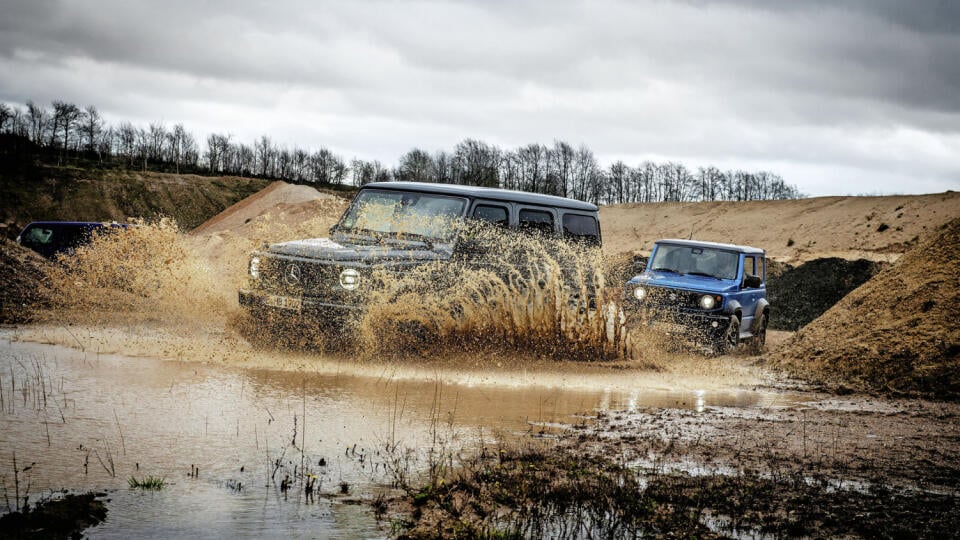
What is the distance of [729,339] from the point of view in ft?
45.3

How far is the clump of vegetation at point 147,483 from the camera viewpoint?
4797 millimetres

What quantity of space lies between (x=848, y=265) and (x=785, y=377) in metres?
14.2

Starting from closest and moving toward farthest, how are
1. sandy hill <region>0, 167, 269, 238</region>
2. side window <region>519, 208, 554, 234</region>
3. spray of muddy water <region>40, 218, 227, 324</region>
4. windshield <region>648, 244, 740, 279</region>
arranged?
side window <region>519, 208, 554, 234</region> < spray of muddy water <region>40, 218, 227, 324</region> < windshield <region>648, 244, 740, 279</region> < sandy hill <region>0, 167, 269, 238</region>

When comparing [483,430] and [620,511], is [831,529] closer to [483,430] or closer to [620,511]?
[620,511]

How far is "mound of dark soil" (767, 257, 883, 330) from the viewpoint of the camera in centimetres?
2322

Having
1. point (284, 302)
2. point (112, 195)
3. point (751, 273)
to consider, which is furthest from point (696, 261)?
point (112, 195)

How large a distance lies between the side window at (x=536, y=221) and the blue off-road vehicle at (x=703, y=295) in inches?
95.6

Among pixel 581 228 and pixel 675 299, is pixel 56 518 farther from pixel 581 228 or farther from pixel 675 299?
pixel 675 299

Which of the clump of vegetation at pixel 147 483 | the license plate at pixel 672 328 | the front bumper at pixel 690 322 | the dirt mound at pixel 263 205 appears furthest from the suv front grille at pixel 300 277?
the dirt mound at pixel 263 205

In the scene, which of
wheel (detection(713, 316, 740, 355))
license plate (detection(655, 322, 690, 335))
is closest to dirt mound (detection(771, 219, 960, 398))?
wheel (detection(713, 316, 740, 355))

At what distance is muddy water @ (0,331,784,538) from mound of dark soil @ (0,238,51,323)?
2889 millimetres

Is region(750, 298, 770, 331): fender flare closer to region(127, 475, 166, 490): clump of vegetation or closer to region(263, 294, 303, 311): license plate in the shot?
region(263, 294, 303, 311): license plate

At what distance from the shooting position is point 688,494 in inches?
202

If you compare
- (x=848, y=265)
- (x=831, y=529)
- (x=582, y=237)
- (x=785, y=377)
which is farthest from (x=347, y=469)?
(x=848, y=265)
